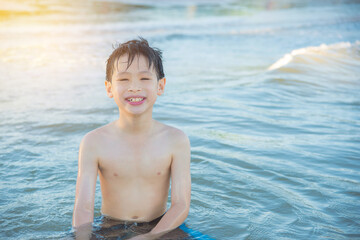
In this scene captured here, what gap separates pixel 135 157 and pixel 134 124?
22cm

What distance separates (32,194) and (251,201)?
1977mm

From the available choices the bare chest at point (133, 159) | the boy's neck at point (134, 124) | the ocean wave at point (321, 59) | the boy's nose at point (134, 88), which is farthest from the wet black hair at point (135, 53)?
the ocean wave at point (321, 59)

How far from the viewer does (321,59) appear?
11492mm

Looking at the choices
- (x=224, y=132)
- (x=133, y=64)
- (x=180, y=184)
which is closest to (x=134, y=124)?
(x=133, y=64)

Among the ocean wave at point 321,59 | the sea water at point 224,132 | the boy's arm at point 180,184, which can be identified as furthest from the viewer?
the ocean wave at point 321,59

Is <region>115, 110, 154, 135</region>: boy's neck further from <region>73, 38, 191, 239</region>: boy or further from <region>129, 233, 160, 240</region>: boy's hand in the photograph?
<region>129, 233, 160, 240</region>: boy's hand

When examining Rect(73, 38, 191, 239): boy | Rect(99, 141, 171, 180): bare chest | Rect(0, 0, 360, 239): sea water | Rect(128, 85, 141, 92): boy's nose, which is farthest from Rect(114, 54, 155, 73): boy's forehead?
Rect(0, 0, 360, 239): sea water

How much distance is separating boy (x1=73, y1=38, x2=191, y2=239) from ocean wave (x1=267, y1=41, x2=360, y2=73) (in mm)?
7442

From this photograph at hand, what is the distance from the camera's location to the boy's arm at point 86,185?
2.73 meters

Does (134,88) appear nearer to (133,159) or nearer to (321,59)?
(133,159)

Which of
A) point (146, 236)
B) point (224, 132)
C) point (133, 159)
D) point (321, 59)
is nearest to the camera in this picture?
point (146, 236)

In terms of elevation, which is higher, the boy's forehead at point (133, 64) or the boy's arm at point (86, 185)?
the boy's forehead at point (133, 64)

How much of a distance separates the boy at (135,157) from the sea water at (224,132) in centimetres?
53

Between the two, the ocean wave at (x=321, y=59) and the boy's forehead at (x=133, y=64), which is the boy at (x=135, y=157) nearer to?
the boy's forehead at (x=133, y=64)
